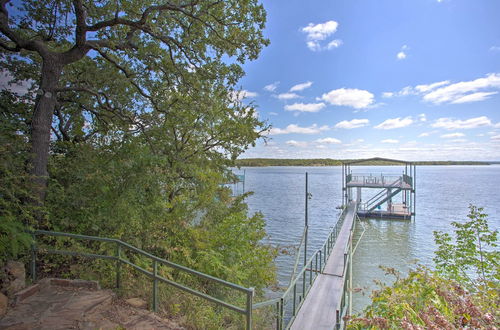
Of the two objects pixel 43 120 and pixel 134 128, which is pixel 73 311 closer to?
pixel 43 120

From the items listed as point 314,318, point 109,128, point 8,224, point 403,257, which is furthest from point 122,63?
point 403,257

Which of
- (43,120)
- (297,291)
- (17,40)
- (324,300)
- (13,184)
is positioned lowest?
(297,291)

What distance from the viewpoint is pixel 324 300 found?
9391mm

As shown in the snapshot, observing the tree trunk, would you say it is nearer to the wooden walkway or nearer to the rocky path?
the rocky path

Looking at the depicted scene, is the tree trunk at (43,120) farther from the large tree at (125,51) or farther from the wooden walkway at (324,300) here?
the wooden walkway at (324,300)

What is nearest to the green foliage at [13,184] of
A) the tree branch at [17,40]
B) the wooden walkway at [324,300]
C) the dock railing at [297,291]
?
the tree branch at [17,40]

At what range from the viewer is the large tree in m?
7.21

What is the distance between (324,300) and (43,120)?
31.1ft

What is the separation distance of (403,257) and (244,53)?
669 inches

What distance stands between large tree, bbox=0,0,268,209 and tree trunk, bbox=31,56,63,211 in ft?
0.51

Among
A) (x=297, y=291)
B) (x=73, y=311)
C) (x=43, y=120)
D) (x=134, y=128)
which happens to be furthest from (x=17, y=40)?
(x=297, y=291)

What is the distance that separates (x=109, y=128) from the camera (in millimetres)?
8266

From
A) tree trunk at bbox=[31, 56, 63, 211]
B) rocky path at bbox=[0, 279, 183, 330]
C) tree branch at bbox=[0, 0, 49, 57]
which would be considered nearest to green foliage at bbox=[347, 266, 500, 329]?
rocky path at bbox=[0, 279, 183, 330]

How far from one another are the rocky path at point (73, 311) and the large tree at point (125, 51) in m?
4.05
